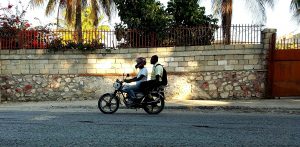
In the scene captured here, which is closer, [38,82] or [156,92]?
[156,92]

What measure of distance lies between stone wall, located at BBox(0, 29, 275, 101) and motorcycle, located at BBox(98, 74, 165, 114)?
543 centimetres

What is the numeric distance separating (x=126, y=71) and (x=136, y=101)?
238 inches

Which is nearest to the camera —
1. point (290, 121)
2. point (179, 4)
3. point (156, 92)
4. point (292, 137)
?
point (292, 137)

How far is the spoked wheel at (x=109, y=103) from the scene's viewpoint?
1216cm

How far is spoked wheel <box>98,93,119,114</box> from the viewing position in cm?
1216

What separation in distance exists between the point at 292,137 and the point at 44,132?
14.8 feet

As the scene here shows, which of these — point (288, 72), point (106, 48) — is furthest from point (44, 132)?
point (288, 72)

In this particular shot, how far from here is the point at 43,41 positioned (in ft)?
60.4

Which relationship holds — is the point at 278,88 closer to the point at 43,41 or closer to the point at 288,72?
the point at 288,72

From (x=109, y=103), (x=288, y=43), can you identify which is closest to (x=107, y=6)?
(x=288, y=43)

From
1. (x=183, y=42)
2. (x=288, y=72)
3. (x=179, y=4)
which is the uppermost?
(x=179, y=4)

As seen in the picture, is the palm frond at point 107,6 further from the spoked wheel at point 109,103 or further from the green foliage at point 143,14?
the spoked wheel at point 109,103

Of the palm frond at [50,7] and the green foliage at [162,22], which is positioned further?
the palm frond at [50,7]

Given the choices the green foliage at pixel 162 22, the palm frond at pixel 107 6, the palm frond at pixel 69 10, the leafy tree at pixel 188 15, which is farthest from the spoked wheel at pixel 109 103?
the palm frond at pixel 107 6
